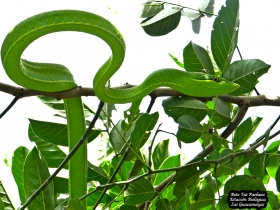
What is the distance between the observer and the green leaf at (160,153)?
149 centimetres

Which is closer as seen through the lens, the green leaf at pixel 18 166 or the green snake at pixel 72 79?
the green snake at pixel 72 79

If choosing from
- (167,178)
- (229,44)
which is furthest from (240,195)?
(229,44)

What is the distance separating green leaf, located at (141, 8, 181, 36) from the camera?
1370 mm

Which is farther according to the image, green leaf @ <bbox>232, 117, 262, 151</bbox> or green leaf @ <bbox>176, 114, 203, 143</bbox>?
green leaf @ <bbox>232, 117, 262, 151</bbox>

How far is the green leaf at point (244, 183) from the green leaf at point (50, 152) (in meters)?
0.44

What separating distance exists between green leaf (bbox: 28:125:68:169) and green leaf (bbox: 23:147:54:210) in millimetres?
187

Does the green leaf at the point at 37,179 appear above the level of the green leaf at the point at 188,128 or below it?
below

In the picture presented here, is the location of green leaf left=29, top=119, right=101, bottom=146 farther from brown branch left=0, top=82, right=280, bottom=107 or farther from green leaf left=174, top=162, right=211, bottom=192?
green leaf left=174, top=162, right=211, bottom=192

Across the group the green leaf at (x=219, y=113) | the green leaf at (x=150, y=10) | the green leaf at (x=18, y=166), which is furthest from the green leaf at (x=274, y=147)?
the green leaf at (x=18, y=166)

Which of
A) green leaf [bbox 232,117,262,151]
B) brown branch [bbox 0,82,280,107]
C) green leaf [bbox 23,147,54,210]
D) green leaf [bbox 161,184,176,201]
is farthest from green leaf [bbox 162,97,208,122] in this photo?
green leaf [bbox 23,147,54,210]

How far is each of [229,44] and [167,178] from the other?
0.39 meters

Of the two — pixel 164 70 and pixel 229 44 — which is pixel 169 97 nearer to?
pixel 164 70

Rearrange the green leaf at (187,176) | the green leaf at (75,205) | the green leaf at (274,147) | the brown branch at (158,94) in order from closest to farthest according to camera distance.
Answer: the green leaf at (75,205), the brown branch at (158,94), the green leaf at (187,176), the green leaf at (274,147)

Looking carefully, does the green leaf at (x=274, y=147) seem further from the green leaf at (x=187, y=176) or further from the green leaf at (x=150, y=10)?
the green leaf at (x=150, y=10)
